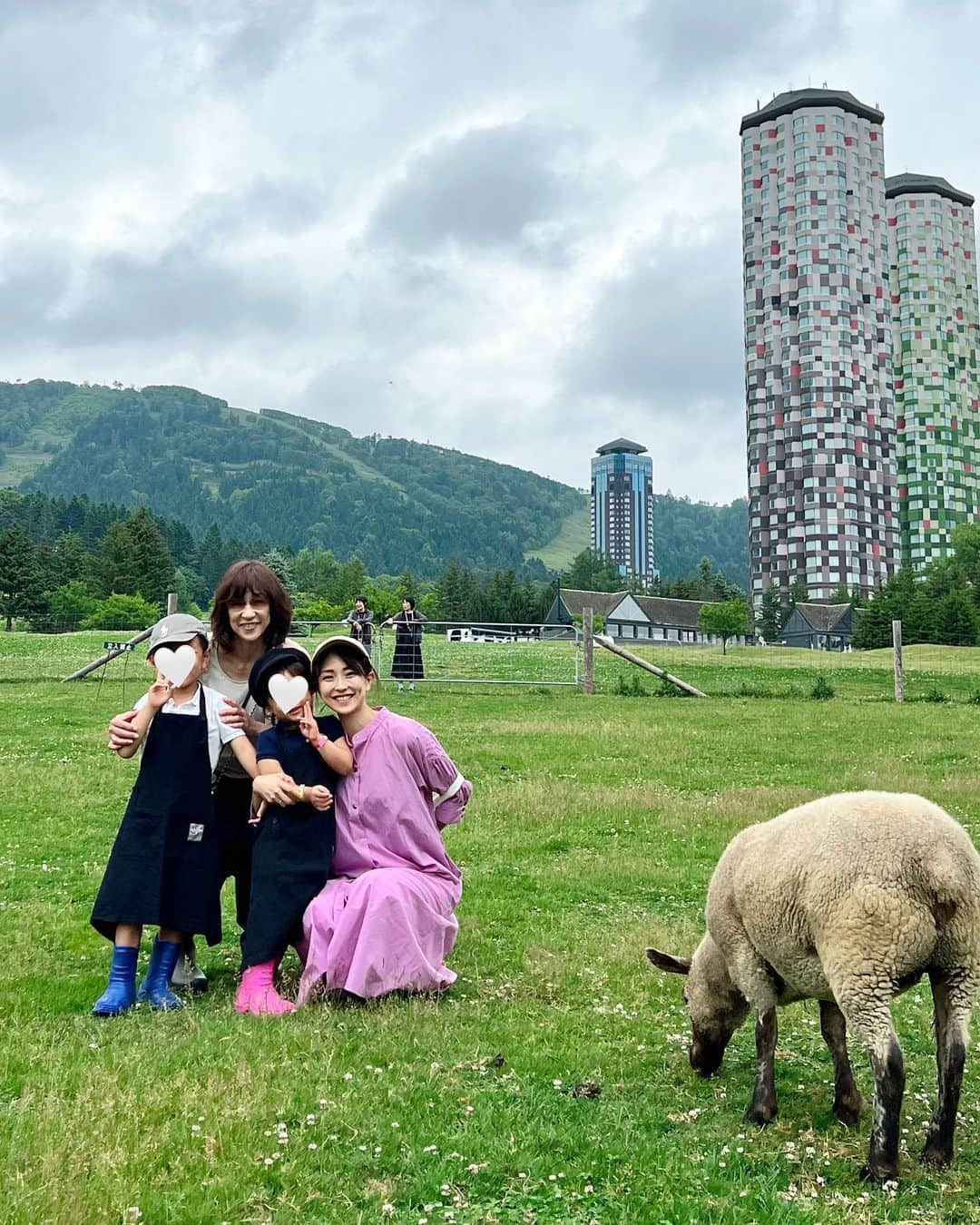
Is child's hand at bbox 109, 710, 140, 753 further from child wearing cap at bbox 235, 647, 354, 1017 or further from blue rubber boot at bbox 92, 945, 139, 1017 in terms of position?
blue rubber boot at bbox 92, 945, 139, 1017

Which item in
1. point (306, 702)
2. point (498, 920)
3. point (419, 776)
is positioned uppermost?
point (306, 702)

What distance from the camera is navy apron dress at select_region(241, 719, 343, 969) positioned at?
21.8 feet

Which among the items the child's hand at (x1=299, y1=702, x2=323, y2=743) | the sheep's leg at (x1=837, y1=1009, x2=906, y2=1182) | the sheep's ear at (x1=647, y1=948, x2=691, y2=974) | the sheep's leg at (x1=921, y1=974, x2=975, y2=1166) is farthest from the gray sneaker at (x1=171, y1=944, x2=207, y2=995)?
the sheep's leg at (x1=921, y1=974, x2=975, y2=1166)

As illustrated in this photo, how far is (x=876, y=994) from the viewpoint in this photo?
4.47 m

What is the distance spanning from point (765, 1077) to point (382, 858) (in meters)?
2.87

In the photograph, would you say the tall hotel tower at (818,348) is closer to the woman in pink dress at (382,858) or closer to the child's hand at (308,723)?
the woman in pink dress at (382,858)

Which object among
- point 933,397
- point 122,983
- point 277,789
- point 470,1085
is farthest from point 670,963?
point 933,397

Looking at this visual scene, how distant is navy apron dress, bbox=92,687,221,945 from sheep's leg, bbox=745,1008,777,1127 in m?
3.44

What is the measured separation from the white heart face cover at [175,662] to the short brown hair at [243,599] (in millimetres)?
393

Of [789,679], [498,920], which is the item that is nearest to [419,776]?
[498,920]

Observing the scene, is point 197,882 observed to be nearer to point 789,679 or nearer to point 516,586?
point 789,679

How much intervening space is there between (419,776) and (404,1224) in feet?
11.4

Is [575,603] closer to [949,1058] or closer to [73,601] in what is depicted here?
[73,601]

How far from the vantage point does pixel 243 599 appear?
23.1 feet
